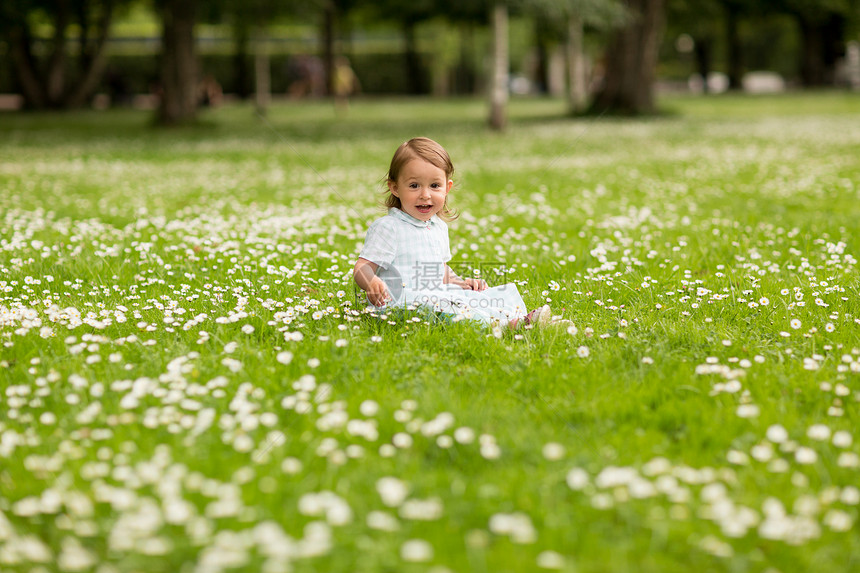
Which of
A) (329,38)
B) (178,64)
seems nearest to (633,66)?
(178,64)

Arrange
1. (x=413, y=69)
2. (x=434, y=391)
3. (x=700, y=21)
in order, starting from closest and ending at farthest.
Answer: (x=434, y=391)
(x=700, y=21)
(x=413, y=69)

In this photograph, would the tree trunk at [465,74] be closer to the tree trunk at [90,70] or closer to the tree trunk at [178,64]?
the tree trunk at [90,70]

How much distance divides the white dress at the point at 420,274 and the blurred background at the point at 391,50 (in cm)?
1523

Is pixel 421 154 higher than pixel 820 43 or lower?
lower

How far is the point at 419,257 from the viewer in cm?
477

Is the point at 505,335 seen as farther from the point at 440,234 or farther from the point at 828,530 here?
the point at 828,530

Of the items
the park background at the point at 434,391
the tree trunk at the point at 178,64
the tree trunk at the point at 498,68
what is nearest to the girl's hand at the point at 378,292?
the park background at the point at 434,391

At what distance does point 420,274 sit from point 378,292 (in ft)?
1.21

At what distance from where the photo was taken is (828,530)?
8.24 ft

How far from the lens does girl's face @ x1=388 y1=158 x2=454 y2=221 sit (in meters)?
4.59

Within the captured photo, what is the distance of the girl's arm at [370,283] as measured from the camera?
4586 mm

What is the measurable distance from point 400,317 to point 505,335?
0.64m

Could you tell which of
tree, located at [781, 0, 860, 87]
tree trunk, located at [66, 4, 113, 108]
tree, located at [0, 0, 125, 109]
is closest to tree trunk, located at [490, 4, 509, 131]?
tree, located at [0, 0, 125, 109]

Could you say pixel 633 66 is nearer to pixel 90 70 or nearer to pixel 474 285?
pixel 474 285
